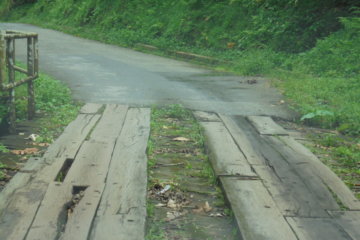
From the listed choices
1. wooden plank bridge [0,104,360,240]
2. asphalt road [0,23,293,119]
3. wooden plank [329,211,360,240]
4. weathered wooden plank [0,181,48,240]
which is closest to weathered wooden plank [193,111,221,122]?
asphalt road [0,23,293,119]

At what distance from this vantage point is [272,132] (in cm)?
747

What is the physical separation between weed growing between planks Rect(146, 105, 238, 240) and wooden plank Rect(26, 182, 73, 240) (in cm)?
67

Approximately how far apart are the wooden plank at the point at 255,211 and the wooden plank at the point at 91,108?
12.2 ft

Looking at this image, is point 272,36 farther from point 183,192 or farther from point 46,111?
point 183,192

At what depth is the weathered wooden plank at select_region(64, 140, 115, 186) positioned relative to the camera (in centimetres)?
495

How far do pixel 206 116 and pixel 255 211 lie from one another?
4.26 meters

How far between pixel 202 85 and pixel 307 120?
3620 millimetres

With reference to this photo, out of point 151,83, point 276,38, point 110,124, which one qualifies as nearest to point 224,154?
point 110,124

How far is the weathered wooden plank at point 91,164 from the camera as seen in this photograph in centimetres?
495

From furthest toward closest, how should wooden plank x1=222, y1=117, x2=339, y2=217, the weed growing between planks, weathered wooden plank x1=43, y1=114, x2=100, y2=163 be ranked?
weathered wooden plank x1=43, y1=114, x2=100, y2=163 → wooden plank x1=222, y1=117, x2=339, y2=217 → the weed growing between planks

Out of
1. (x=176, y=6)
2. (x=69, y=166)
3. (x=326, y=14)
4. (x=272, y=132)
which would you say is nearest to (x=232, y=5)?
(x=176, y=6)

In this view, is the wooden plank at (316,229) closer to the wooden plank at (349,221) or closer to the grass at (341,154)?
the wooden plank at (349,221)

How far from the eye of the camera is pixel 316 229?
4.01m

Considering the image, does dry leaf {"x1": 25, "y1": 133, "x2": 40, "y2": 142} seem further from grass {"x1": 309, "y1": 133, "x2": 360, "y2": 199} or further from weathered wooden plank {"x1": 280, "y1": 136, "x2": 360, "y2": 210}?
grass {"x1": 309, "y1": 133, "x2": 360, "y2": 199}
